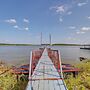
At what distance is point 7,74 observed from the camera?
11695 millimetres

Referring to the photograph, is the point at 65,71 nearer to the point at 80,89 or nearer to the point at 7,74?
the point at 80,89

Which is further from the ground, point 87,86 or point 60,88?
point 60,88

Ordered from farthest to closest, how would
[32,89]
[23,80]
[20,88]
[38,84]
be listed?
[23,80] < [20,88] < [38,84] < [32,89]

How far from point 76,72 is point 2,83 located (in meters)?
6.13

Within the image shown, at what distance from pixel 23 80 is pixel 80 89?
424 centimetres

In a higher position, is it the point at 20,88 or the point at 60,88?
the point at 60,88

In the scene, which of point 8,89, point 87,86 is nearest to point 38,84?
point 8,89

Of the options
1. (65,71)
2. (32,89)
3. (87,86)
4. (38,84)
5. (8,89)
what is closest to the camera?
(32,89)

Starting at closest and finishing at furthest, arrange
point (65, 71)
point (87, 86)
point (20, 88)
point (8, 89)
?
point (8, 89) → point (20, 88) → point (87, 86) → point (65, 71)

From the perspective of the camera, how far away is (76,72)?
13008 mm

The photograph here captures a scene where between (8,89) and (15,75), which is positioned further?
(15,75)

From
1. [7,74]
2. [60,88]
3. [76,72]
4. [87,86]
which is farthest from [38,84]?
[76,72]

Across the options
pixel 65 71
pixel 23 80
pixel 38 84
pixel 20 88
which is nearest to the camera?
pixel 38 84

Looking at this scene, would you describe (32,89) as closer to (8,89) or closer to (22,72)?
(8,89)
